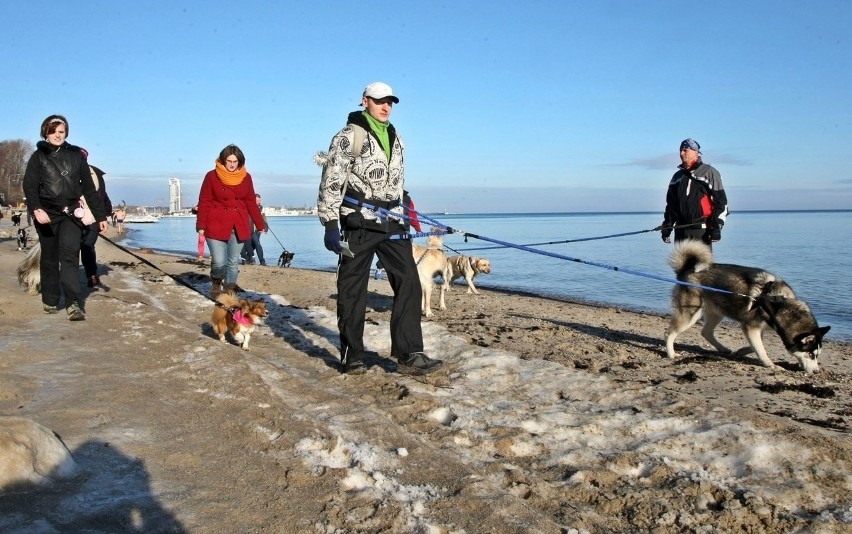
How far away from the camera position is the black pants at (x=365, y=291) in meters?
4.64

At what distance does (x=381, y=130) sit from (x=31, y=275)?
20.0 feet

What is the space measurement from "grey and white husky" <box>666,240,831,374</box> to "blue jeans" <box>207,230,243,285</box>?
478 cm

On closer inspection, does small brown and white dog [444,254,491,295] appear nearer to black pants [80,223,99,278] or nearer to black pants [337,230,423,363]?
black pants [80,223,99,278]

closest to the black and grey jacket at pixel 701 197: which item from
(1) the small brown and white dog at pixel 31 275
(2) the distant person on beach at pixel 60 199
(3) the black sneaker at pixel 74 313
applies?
(2) the distant person on beach at pixel 60 199

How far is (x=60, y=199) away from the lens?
6.19 metres

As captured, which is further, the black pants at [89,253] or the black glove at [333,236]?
the black pants at [89,253]

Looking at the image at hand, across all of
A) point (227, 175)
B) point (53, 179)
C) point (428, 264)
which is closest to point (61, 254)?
point (53, 179)

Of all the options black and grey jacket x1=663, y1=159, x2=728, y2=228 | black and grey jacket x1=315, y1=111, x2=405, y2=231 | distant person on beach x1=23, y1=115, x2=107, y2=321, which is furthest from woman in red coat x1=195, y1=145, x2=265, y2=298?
black and grey jacket x1=663, y1=159, x2=728, y2=228

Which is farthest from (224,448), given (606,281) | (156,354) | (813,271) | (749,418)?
(813,271)

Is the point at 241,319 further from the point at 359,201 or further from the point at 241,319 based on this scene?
the point at 359,201

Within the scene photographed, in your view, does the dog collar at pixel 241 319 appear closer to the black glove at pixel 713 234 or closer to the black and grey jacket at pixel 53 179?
the black and grey jacket at pixel 53 179

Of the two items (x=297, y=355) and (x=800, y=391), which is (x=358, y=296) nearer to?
(x=297, y=355)

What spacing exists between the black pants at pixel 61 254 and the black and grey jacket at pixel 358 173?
336 cm

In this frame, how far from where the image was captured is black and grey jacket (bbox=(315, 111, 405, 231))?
4.46m
